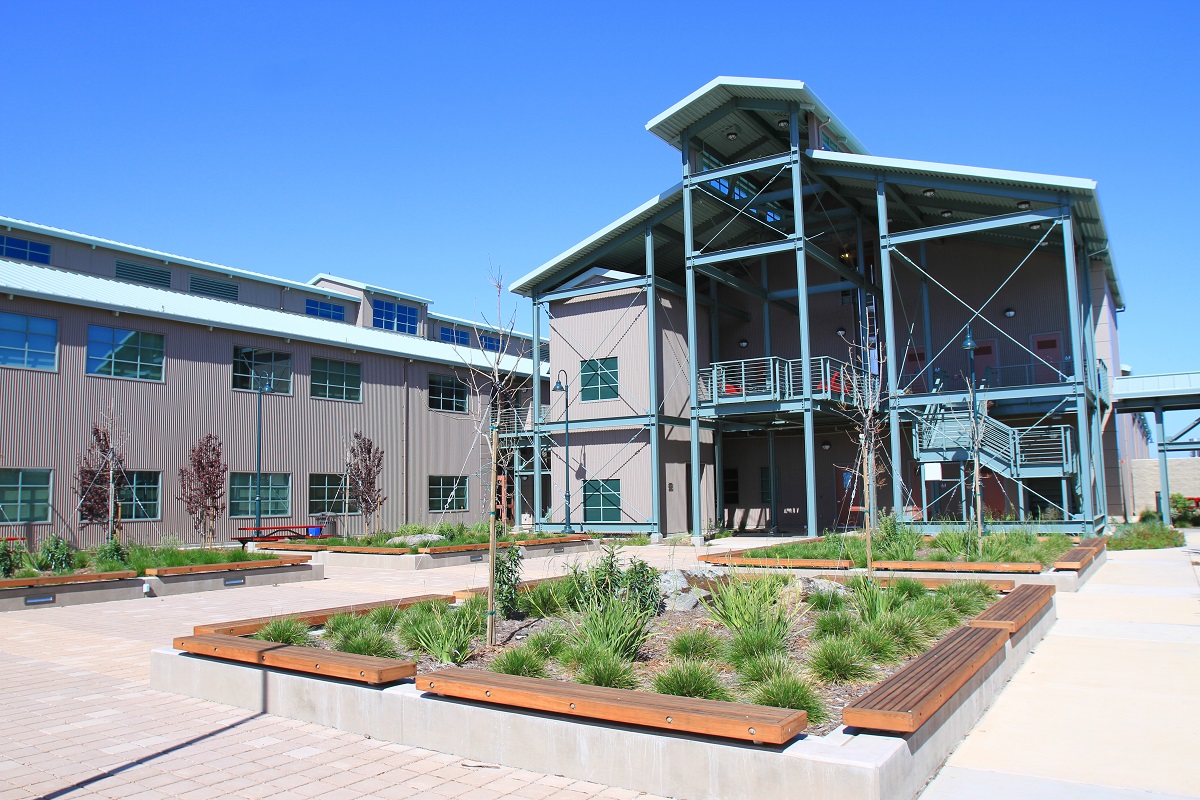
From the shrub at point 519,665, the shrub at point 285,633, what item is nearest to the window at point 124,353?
the shrub at point 285,633

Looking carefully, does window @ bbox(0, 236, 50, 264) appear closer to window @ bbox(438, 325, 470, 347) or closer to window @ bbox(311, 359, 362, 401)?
window @ bbox(311, 359, 362, 401)

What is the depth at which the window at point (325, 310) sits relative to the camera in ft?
125

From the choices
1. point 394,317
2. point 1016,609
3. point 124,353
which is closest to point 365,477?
point 124,353

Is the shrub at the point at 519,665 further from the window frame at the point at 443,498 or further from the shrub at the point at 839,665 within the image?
the window frame at the point at 443,498

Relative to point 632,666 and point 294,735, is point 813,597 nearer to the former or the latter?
point 632,666

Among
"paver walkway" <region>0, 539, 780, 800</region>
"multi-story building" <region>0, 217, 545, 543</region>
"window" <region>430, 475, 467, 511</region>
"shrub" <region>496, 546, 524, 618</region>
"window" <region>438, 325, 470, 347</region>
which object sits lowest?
"paver walkway" <region>0, 539, 780, 800</region>

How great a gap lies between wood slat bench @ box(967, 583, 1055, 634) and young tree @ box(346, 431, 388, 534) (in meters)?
24.7

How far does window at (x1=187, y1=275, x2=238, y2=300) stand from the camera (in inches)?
1347

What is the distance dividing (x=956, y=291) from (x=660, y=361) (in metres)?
10.2

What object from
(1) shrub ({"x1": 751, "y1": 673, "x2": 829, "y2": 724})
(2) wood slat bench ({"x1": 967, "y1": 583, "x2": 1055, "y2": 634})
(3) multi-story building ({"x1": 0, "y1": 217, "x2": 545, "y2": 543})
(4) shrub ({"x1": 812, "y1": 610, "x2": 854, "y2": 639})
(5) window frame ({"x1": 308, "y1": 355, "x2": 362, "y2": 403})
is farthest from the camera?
(5) window frame ({"x1": 308, "y1": 355, "x2": 362, "y2": 403})

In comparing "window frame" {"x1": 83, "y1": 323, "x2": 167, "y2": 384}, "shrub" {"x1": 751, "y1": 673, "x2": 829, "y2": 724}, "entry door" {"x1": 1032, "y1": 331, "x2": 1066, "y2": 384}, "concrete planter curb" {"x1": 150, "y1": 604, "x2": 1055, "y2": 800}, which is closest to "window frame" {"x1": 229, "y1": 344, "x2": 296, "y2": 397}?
"window frame" {"x1": 83, "y1": 323, "x2": 167, "y2": 384}

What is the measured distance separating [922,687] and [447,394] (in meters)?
32.7

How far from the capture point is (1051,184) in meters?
23.0

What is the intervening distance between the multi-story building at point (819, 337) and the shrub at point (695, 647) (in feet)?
57.6
